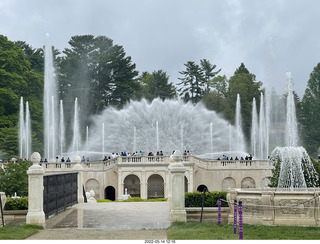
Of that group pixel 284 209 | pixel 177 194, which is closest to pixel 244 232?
pixel 284 209

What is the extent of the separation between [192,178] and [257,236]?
34535 mm

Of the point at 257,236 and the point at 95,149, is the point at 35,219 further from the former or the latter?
the point at 95,149

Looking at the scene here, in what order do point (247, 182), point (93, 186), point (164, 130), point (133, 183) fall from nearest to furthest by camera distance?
point (247, 182), point (93, 186), point (133, 183), point (164, 130)

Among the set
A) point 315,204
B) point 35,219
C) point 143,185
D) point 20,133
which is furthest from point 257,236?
point 20,133

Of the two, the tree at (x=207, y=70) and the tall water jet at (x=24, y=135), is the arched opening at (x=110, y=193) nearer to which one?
the tall water jet at (x=24, y=135)

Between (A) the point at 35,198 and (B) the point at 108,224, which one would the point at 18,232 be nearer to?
(A) the point at 35,198

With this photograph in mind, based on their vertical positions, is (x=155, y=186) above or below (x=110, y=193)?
above

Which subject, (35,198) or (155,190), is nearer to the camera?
(35,198)

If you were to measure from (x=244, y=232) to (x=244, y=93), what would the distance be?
2902 inches

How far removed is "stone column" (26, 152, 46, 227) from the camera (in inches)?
789

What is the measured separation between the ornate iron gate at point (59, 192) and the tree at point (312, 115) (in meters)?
62.1

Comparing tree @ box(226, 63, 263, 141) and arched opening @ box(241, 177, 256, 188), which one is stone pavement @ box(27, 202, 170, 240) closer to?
arched opening @ box(241, 177, 256, 188)

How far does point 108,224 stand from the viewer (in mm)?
20000

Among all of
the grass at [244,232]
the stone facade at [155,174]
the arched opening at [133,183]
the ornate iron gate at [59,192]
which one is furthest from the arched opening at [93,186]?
the grass at [244,232]
